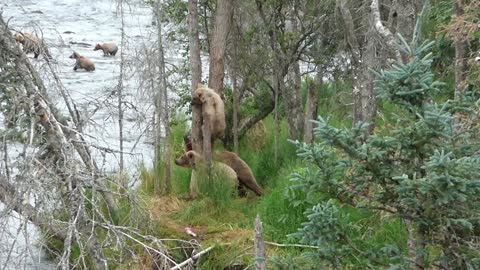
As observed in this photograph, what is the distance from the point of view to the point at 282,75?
12.3 meters

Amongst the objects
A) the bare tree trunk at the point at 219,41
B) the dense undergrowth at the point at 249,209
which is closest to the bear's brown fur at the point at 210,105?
the bare tree trunk at the point at 219,41

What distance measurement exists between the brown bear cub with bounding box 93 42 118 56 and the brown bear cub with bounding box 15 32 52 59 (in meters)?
12.2

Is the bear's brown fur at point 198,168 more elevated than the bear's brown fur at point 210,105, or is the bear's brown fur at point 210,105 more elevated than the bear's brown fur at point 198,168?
the bear's brown fur at point 210,105

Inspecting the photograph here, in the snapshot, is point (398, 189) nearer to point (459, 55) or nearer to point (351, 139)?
point (351, 139)

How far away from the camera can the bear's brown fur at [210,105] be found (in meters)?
10.0

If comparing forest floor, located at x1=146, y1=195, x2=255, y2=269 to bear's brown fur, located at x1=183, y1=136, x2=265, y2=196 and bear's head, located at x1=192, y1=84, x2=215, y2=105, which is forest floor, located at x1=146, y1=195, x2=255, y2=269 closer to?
bear's brown fur, located at x1=183, y1=136, x2=265, y2=196

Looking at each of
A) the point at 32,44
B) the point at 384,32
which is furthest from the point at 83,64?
the point at 384,32

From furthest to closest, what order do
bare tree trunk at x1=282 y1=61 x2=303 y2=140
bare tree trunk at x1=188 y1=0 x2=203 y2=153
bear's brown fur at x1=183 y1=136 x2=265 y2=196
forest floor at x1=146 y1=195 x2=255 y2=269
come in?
bare tree trunk at x1=282 y1=61 x2=303 y2=140 → bear's brown fur at x1=183 y1=136 x2=265 y2=196 → bare tree trunk at x1=188 y1=0 x2=203 y2=153 → forest floor at x1=146 y1=195 x2=255 y2=269

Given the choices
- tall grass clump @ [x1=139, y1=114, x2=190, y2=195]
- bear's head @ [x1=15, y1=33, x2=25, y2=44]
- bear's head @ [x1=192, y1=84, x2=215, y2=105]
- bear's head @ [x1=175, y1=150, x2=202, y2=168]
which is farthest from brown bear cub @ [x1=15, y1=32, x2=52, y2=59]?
tall grass clump @ [x1=139, y1=114, x2=190, y2=195]

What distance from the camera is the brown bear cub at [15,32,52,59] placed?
23.9 ft

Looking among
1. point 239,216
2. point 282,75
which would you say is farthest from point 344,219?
point 282,75

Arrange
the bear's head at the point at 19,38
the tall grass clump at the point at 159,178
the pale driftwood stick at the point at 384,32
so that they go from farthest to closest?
the tall grass clump at the point at 159,178, the bear's head at the point at 19,38, the pale driftwood stick at the point at 384,32

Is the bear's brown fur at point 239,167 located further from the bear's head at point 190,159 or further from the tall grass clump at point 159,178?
the tall grass clump at point 159,178

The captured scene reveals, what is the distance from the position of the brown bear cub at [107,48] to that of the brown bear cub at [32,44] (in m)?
12.2
